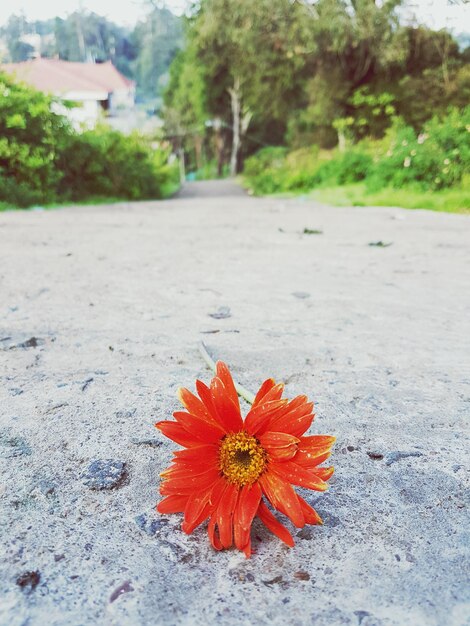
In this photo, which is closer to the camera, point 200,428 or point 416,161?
point 200,428

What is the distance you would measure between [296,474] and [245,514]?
97 mm

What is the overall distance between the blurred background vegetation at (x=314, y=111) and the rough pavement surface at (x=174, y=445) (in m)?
6.23

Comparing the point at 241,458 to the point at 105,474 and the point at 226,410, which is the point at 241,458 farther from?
the point at 105,474

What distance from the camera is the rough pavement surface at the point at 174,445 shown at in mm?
750

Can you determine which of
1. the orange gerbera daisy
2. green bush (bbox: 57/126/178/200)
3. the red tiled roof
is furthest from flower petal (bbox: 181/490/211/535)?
the red tiled roof

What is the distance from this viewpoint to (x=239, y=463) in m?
0.83

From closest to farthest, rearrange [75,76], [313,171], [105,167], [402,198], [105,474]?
[105,474]
[402,198]
[105,167]
[313,171]
[75,76]

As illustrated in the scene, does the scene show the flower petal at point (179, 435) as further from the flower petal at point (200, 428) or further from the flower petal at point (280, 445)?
the flower petal at point (280, 445)

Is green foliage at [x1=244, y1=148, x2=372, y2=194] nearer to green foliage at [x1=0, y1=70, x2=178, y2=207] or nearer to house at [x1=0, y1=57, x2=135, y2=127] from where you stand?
green foliage at [x1=0, y1=70, x2=178, y2=207]

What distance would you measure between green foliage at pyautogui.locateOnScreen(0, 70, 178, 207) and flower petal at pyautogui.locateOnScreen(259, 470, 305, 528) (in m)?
9.49

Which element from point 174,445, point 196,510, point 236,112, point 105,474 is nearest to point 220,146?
point 236,112

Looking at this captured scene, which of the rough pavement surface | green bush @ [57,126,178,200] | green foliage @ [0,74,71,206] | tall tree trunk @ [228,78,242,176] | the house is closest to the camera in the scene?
the rough pavement surface

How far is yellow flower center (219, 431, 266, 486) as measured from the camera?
32.1 inches

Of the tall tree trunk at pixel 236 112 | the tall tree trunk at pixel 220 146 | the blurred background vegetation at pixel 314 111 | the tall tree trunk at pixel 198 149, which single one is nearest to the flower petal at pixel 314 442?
the blurred background vegetation at pixel 314 111
